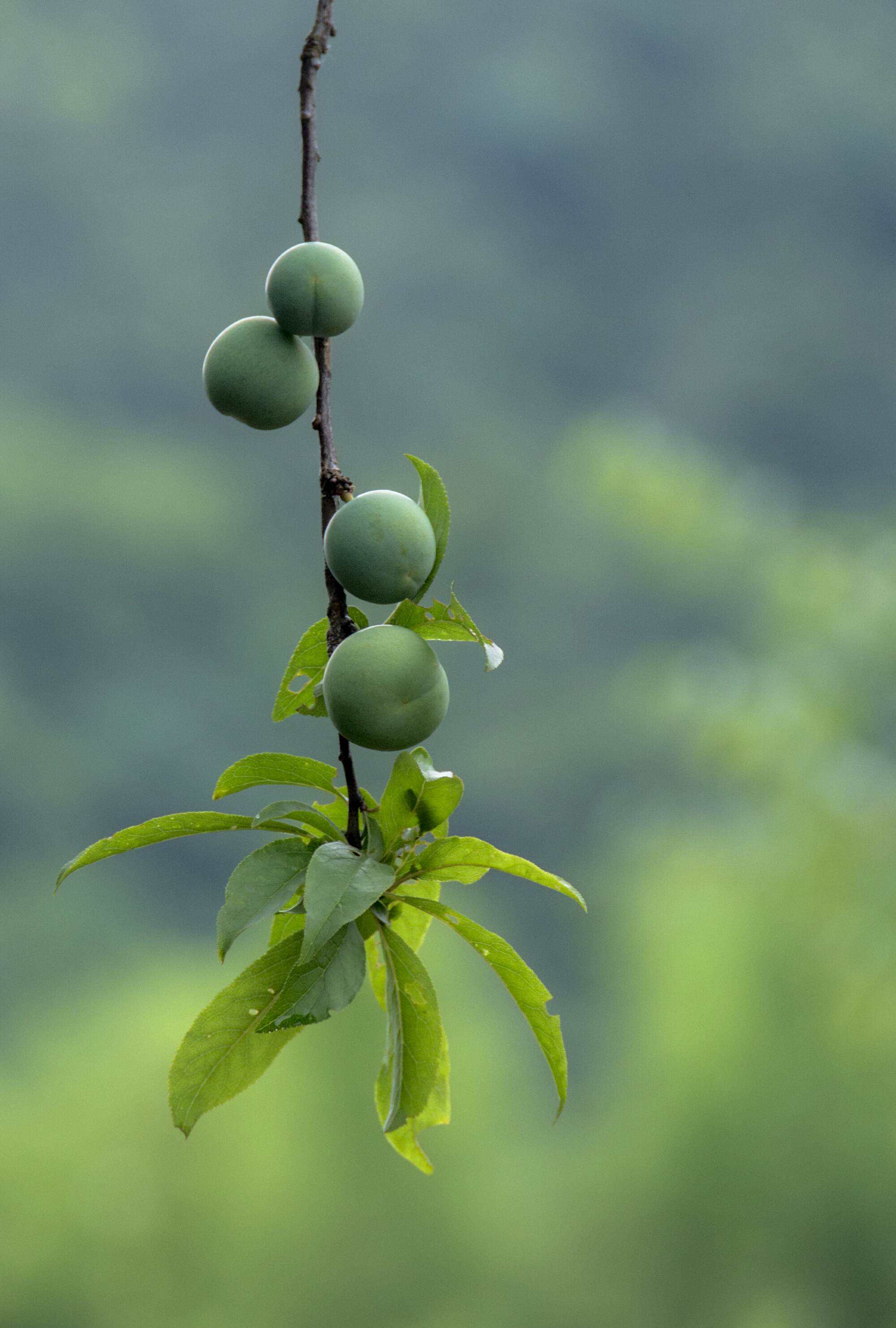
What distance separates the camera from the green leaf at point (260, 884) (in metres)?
0.59

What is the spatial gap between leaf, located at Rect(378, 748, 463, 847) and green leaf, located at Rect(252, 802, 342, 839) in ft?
0.10

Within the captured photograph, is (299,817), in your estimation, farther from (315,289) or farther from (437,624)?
(315,289)

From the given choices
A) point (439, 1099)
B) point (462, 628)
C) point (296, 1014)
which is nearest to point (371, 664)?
point (462, 628)

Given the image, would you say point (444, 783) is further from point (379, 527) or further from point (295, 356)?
point (295, 356)

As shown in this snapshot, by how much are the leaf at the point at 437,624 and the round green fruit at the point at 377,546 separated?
16 mm

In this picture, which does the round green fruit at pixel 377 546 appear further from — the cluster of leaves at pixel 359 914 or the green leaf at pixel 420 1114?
the green leaf at pixel 420 1114

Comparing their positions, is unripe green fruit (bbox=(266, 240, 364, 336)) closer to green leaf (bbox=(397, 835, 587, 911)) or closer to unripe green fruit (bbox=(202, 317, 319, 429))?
unripe green fruit (bbox=(202, 317, 319, 429))

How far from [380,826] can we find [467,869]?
5 cm

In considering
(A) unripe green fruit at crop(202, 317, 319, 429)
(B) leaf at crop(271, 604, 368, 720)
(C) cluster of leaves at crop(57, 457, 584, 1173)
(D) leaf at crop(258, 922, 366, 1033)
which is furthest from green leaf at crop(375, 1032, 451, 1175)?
(A) unripe green fruit at crop(202, 317, 319, 429)

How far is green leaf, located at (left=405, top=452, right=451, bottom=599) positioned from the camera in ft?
2.09

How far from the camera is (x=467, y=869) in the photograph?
65cm

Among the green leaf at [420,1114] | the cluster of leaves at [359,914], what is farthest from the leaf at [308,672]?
the green leaf at [420,1114]

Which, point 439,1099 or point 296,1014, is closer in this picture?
point 296,1014

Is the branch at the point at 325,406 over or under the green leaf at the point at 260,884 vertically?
over
